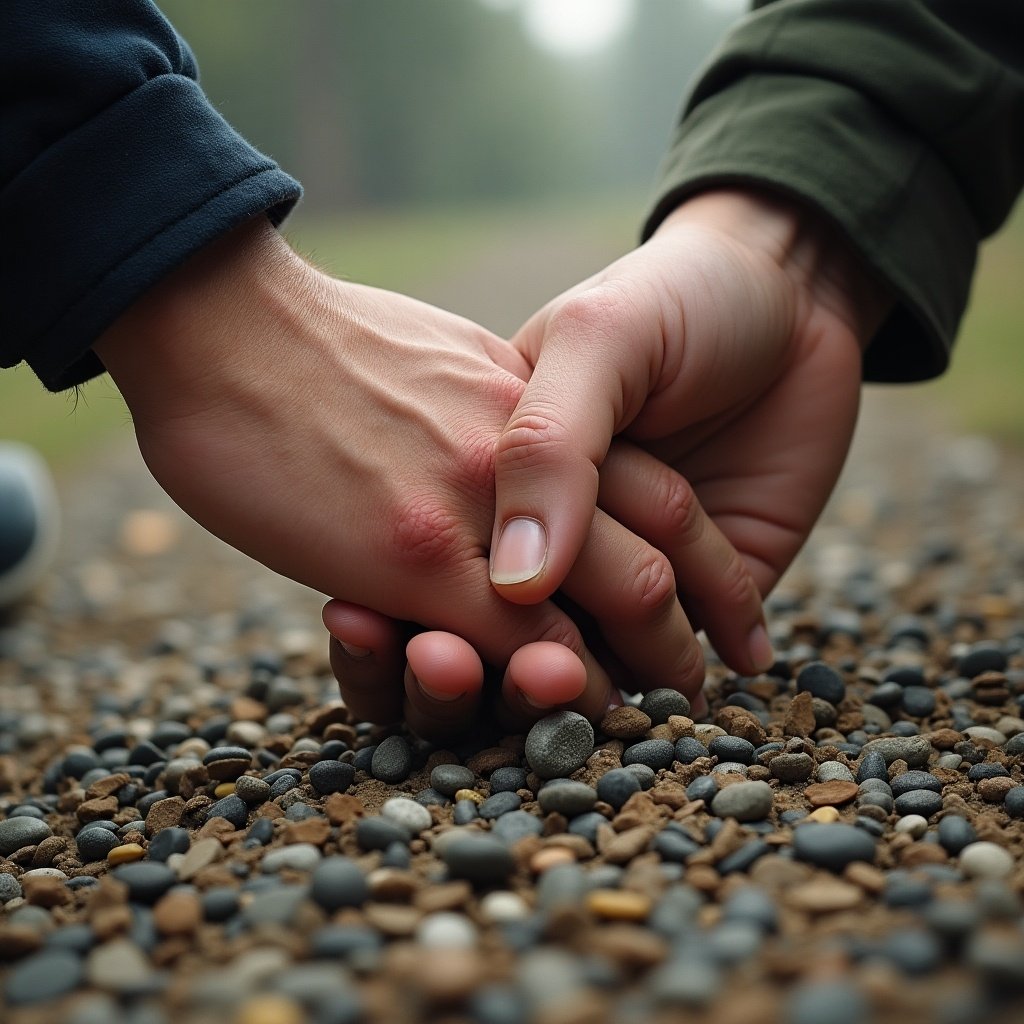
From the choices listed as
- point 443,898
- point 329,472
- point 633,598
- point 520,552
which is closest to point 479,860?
point 443,898

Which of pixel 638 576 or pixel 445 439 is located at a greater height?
pixel 445 439

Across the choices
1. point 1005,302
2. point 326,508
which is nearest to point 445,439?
point 326,508

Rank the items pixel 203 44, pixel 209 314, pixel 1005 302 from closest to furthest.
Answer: pixel 209 314 → pixel 1005 302 → pixel 203 44

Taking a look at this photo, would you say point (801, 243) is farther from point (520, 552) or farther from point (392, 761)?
point (392, 761)

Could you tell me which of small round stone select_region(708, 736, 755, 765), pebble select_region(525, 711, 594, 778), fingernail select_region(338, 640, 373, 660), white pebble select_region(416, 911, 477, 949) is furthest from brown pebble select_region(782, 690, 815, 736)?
white pebble select_region(416, 911, 477, 949)

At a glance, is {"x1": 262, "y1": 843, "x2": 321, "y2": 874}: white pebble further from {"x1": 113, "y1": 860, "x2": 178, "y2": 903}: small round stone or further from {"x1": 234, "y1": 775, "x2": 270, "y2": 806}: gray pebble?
{"x1": 234, "y1": 775, "x2": 270, "y2": 806}: gray pebble

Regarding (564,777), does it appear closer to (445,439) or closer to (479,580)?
(479,580)
